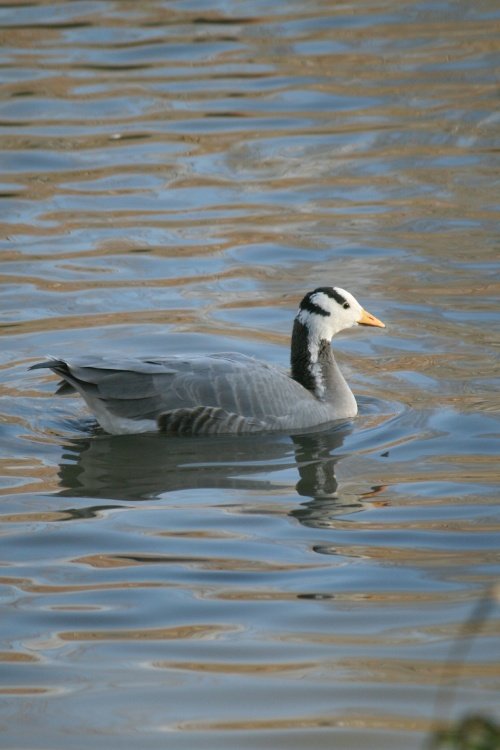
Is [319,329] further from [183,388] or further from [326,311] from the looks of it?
[183,388]

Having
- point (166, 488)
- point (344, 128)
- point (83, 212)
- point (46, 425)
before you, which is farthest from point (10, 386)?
point (344, 128)

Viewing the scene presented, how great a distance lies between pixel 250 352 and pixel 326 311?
1.30 m

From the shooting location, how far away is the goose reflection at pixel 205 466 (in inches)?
347

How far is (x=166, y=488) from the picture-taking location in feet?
29.2

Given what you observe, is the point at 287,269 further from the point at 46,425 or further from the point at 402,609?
the point at 402,609

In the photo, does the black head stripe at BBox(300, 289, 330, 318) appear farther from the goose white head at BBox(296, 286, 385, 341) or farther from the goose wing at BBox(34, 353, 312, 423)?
the goose wing at BBox(34, 353, 312, 423)

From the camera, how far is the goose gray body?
9961mm

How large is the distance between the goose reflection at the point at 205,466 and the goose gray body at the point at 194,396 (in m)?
0.12

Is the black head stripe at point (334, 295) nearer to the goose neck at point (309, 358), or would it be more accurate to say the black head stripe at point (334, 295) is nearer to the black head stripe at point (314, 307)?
the black head stripe at point (314, 307)

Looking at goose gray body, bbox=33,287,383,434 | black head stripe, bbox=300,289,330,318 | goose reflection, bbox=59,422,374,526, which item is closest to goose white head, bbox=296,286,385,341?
black head stripe, bbox=300,289,330,318

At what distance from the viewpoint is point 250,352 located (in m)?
11.7

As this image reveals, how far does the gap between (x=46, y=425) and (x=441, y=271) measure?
4515 millimetres

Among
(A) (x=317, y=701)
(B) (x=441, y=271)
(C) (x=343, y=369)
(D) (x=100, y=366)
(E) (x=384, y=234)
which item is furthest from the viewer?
(E) (x=384, y=234)

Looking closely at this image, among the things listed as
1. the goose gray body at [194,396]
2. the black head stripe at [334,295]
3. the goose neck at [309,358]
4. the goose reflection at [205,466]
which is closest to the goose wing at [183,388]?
the goose gray body at [194,396]
